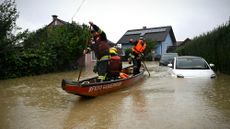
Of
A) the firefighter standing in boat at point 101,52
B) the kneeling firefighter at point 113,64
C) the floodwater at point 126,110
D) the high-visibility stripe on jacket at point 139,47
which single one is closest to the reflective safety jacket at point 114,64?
the kneeling firefighter at point 113,64

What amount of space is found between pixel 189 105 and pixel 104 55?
3606 millimetres

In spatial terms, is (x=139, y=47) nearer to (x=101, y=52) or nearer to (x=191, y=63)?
(x=191, y=63)

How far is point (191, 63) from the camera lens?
12.6m

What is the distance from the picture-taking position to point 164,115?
21.3 ft

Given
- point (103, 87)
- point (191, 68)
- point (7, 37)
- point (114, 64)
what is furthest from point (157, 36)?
point (103, 87)

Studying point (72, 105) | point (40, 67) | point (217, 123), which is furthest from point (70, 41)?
point (217, 123)

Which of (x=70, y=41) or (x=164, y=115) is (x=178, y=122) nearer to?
(x=164, y=115)

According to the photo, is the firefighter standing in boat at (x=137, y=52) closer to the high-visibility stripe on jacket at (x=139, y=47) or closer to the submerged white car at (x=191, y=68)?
the high-visibility stripe on jacket at (x=139, y=47)

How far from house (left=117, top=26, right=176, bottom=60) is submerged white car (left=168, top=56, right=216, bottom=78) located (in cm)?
3747

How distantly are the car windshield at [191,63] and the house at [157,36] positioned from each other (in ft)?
123

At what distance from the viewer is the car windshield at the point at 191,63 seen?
12359 mm

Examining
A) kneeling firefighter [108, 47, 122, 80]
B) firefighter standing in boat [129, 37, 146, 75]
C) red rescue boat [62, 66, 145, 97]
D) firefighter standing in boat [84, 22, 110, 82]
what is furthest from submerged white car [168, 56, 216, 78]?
firefighter standing in boat [84, 22, 110, 82]

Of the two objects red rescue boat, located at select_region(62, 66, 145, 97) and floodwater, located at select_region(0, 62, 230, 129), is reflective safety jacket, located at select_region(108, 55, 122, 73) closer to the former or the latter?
red rescue boat, located at select_region(62, 66, 145, 97)

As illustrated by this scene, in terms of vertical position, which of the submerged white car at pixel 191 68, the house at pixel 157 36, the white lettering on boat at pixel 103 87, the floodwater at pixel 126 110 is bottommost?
the floodwater at pixel 126 110
